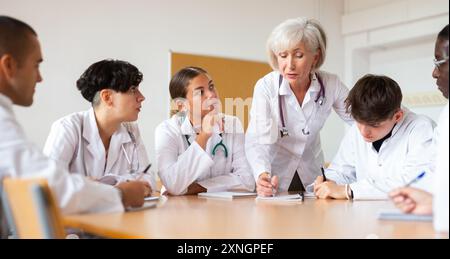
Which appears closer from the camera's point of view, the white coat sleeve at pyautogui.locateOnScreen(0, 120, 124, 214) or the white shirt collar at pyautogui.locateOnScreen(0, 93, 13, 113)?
the white coat sleeve at pyautogui.locateOnScreen(0, 120, 124, 214)

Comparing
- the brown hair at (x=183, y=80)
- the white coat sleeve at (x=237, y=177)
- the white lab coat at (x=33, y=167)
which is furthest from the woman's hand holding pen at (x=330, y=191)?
the white lab coat at (x=33, y=167)

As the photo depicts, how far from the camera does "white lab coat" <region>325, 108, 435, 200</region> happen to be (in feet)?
6.46

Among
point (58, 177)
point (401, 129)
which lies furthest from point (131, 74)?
point (401, 129)

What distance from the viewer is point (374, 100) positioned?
6.60 ft

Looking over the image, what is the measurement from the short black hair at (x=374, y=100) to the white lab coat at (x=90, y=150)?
36.3 inches

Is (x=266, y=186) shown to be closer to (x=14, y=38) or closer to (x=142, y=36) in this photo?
(x=14, y=38)

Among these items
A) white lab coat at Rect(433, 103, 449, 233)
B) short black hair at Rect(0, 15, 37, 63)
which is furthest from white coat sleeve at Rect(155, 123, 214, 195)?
white lab coat at Rect(433, 103, 449, 233)

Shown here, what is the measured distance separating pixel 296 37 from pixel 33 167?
55.2 inches

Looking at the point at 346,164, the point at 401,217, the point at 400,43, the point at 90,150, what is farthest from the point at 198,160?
the point at 400,43

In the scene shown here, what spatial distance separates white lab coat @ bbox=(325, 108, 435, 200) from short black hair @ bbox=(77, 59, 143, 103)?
101 centimetres

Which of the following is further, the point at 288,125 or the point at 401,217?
the point at 288,125

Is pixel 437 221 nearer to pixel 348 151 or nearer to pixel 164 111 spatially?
pixel 348 151

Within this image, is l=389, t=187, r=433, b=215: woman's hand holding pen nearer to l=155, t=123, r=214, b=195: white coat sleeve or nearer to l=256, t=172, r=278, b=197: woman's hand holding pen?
l=256, t=172, r=278, b=197: woman's hand holding pen

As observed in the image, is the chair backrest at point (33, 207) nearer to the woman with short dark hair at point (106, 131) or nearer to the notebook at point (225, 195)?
the woman with short dark hair at point (106, 131)
